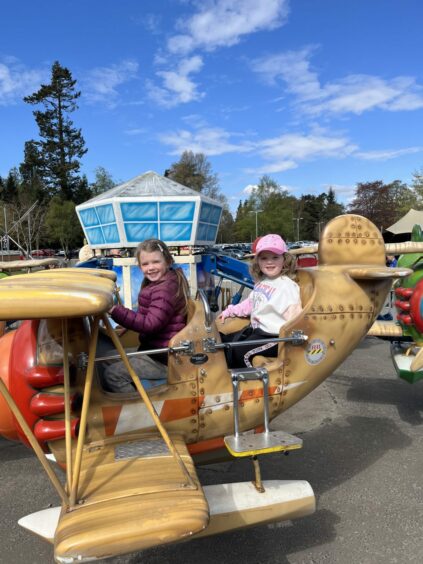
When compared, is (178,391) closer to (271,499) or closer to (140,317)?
(140,317)

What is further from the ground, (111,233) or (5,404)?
(111,233)

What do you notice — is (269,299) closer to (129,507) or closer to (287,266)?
(287,266)

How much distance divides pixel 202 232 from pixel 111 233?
1.83 meters

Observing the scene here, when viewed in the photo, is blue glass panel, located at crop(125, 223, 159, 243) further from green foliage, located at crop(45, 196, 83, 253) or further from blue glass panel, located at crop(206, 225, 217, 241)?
green foliage, located at crop(45, 196, 83, 253)

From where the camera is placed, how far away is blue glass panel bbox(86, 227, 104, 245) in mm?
8797

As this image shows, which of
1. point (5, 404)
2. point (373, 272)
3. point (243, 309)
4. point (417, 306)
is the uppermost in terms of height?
point (373, 272)

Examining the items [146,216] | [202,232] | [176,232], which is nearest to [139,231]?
[146,216]

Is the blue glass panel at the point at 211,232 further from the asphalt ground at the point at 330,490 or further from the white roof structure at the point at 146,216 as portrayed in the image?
the asphalt ground at the point at 330,490

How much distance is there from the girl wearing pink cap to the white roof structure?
5.45m

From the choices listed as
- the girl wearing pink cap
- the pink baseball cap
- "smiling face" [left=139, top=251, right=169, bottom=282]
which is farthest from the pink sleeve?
"smiling face" [left=139, top=251, right=169, bottom=282]

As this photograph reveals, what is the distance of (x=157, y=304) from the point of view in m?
2.56

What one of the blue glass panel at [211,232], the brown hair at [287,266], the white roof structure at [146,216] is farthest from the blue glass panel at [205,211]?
the brown hair at [287,266]

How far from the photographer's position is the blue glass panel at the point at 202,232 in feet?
28.9

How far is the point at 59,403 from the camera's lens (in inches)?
83.3
